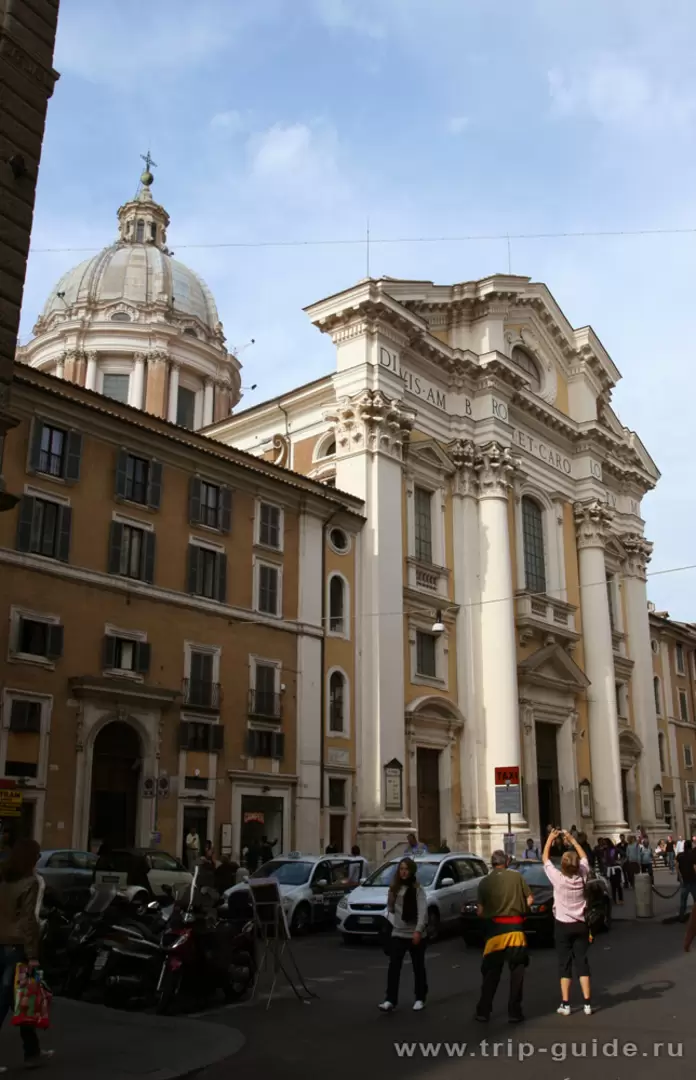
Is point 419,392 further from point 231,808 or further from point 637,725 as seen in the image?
point 637,725

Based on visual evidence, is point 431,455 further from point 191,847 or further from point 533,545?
point 191,847

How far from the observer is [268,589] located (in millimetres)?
27500

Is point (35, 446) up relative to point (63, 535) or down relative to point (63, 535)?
up

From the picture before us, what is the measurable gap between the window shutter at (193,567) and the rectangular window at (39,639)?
161 inches

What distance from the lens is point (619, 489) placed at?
4794 cm

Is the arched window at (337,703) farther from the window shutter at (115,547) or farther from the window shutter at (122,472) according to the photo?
the window shutter at (122,472)

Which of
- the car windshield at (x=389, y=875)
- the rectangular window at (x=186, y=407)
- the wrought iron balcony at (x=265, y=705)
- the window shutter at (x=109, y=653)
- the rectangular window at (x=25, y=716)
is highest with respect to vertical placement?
the rectangular window at (x=186, y=407)

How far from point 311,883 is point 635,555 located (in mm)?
31373

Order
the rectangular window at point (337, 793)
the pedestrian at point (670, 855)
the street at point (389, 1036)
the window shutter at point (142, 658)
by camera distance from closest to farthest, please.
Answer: the street at point (389, 1036) < the window shutter at point (142, 658) < the rectangular window at point (337, 793) < the pedestrian at point (670, 855)

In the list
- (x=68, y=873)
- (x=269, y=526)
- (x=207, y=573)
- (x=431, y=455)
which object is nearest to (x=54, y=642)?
(x=207, y=573)

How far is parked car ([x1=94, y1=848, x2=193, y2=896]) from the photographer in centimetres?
1697

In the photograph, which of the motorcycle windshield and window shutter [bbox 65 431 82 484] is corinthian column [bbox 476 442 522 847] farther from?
the motorcycle windshield

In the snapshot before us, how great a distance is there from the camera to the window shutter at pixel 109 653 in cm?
2278

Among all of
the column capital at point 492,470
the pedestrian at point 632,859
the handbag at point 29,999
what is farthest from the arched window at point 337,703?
the handbag at point 29,999
